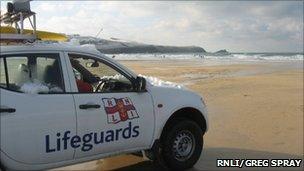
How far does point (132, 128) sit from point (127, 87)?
58 cm

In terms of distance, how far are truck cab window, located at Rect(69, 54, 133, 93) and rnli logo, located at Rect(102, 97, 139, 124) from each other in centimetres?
21

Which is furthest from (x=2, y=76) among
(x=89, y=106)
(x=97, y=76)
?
(x=97, y=76)

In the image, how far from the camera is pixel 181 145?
6992 millimetres

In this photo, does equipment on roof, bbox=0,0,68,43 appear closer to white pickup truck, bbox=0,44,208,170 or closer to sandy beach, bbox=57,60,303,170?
white pickup truck, bbox=0,44,208,170

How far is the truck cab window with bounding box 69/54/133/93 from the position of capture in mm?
6166

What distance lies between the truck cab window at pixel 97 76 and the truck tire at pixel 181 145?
94 cm

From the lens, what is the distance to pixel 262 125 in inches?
408

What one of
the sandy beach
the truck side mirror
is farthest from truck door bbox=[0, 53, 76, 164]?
the sandy beach

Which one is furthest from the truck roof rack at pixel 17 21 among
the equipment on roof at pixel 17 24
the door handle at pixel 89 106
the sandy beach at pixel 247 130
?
the sandy beach at pixel 247 130

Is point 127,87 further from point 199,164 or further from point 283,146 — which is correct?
point 283,146

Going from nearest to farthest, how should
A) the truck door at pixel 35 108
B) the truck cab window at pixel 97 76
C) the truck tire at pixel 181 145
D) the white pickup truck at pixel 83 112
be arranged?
the truck door at pixel 35 108, the white pickup truck at pixel 83 112, the truck cab window at pixel 97 76, the truck tire at pixel 181 145

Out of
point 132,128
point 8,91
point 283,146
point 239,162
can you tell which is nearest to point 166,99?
point 132,128

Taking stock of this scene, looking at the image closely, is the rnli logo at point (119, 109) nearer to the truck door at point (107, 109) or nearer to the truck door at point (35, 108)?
A: the truck door at point (107, 109)

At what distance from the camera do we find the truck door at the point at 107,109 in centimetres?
575
